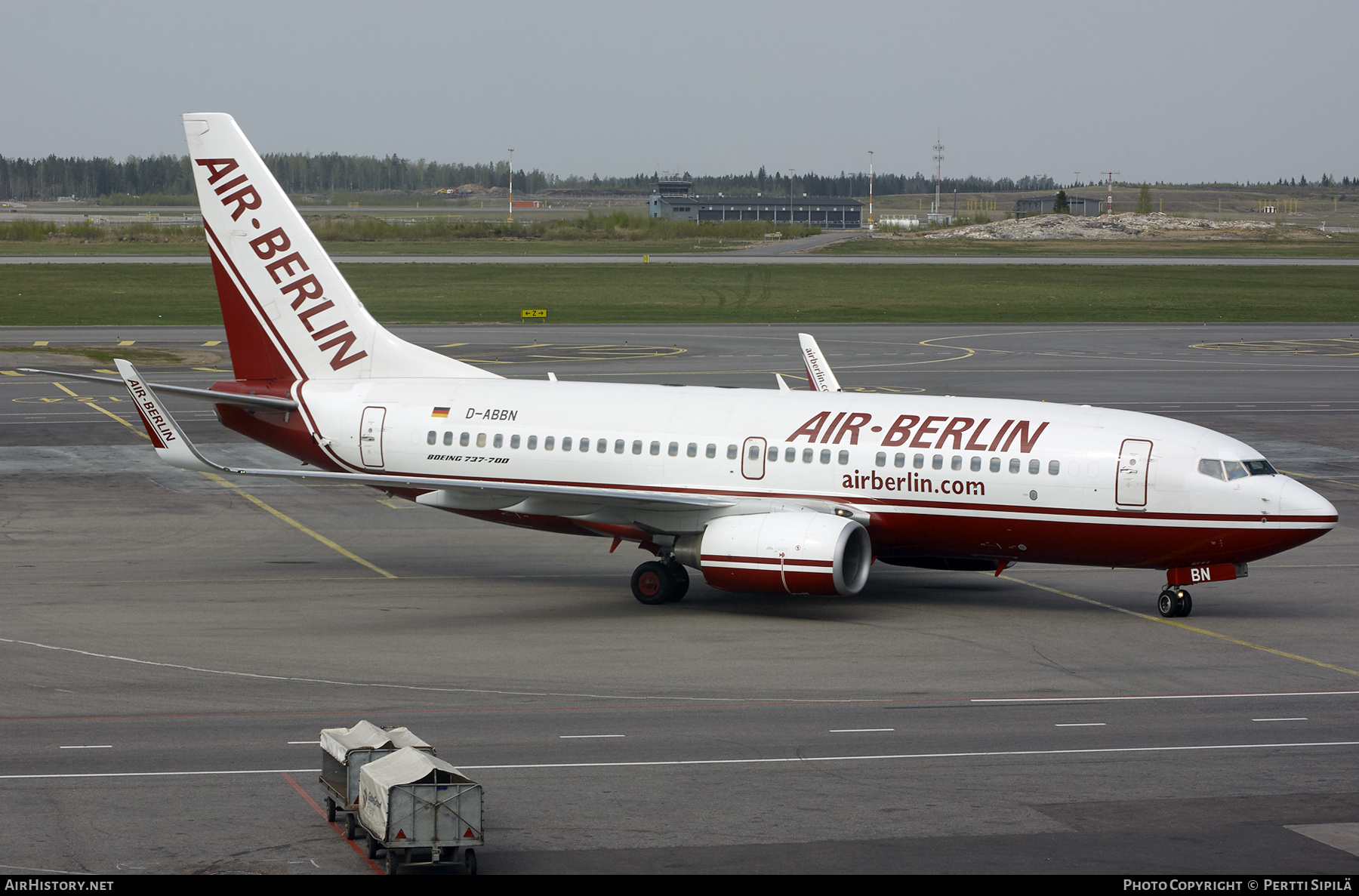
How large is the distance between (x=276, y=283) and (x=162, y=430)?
25.1 ft

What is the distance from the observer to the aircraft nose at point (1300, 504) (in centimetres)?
2934

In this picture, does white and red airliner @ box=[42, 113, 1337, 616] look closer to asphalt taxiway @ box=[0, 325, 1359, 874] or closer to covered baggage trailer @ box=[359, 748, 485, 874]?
asphalt taxiway @ box=[0, 325, 1359, 874]

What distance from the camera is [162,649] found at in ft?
89.1

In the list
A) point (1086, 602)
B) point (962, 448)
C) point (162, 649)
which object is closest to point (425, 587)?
point (162, 649)

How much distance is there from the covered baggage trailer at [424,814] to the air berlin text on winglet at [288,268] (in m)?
21.2

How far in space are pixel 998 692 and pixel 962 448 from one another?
7410 millimetres

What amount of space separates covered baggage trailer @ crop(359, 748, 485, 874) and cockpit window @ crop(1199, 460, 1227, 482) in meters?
18.9

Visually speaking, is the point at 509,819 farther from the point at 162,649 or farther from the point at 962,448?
the point at 962,448

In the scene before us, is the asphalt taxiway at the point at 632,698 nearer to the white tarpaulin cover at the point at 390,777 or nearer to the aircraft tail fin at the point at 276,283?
the white tarpaulin cover at the point at 390,777

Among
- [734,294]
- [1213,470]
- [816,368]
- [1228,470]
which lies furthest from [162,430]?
[734,294]

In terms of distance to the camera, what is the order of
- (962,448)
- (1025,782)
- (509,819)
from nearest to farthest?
(509,819) < (1025,782) < (962,448)

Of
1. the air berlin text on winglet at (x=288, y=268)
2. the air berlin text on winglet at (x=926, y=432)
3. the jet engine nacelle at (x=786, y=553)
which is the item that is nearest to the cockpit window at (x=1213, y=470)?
the air berlin text on winglet at (x=926, y=432)

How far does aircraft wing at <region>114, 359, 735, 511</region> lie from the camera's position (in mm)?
28938

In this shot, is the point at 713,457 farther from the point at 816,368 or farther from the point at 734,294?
the point at 734,294
